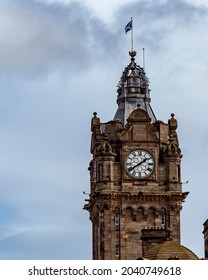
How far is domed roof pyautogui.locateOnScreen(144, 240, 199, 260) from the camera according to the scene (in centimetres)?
15050

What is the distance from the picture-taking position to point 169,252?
15162 cm

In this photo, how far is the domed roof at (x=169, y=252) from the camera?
5925 inches

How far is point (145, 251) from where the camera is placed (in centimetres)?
16825
